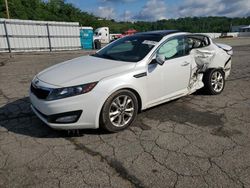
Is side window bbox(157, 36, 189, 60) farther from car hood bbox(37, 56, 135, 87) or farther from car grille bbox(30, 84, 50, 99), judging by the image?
car grille bbox(30, 84, 50, 99)

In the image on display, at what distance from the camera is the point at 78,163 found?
2.88 m

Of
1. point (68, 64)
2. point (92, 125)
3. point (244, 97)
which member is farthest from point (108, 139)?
point (244, 97)

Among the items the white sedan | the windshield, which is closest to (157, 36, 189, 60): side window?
the white sedan

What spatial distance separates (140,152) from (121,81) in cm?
108

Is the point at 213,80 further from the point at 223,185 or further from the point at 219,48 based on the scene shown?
the point at 223,185

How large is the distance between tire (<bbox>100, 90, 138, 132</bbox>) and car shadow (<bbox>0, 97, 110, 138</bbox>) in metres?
0.21

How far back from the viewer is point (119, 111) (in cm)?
364

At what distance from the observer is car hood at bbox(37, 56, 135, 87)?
11.0 feet

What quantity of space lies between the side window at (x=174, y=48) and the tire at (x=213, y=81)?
98 centimetres

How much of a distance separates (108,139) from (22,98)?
299 cm

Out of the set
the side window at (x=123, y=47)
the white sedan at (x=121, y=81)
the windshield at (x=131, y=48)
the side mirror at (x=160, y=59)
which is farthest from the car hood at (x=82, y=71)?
the side window at (x=123, y=47)

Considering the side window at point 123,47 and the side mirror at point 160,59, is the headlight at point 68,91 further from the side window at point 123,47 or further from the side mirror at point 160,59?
the side window at point 123,47

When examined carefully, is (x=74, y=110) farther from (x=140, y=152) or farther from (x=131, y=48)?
(x=131, y=48)

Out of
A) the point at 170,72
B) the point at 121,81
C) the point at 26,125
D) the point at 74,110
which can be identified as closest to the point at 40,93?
the point at 74,110
